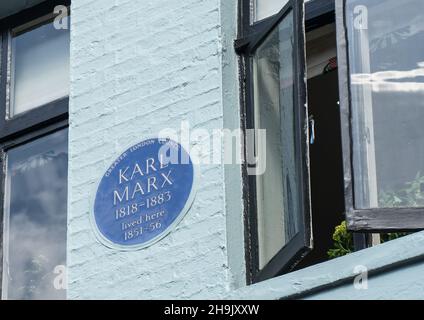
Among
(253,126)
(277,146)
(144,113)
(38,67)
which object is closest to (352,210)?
(277,146)

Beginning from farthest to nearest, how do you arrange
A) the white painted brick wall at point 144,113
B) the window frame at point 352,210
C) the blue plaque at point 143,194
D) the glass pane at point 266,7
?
the glass pane at point 266,7, the blue plaque at point 143,194, the white painted brick wall at point 144,113, the window frame at point 352,210

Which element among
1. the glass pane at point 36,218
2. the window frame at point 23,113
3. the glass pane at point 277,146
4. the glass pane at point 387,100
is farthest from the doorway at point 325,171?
the glass pane at point 387,100

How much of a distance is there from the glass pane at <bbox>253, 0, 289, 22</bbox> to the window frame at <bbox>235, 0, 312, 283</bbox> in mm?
40

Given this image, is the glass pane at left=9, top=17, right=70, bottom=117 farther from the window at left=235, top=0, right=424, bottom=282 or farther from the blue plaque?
the window at left=235, top=0, right=424, bottom=282

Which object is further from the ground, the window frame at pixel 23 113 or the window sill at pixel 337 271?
the window frame at pixel 23 113

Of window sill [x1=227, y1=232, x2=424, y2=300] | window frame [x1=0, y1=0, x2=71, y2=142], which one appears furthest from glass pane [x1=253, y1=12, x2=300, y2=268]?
window frame [x1=0, y1=0, x2=71, y2=142]

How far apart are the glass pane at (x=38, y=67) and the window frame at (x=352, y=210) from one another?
2.33 metres

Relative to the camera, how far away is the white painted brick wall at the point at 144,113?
21.4ft

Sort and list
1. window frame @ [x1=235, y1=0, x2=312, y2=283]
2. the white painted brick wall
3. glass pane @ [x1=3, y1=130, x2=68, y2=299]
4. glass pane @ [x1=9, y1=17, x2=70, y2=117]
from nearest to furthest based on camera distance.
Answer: window frame @ [x1=235, y1=0, x2=312, y2=283], the white painted brick wall, glass pane @ [x1=3, y1=130, x2=68, y2=299], glass pane @ [x1=9, y1=17, x2=70, y2=117]

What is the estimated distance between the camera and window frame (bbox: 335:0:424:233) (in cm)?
555

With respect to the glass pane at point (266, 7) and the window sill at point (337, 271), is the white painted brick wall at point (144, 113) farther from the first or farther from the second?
the window sill at point (337, 271)

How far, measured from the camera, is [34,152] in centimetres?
777

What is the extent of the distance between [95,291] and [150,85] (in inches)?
43.0

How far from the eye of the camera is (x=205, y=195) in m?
6.61
